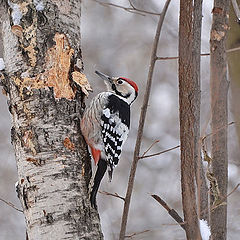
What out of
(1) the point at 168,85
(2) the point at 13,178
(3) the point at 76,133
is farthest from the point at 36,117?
(1) the point at 168,85

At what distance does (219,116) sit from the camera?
1.98 m

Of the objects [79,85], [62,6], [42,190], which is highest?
[62,6]

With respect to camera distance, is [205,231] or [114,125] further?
[114,125]

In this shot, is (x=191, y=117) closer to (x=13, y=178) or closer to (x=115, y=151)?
(x=115, y=151)

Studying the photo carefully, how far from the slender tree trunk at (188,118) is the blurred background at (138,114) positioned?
3014 mm

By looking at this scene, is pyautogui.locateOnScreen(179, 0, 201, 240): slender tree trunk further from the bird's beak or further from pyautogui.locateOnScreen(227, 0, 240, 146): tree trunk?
the bird's beak

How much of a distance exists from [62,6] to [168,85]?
3.76 meters

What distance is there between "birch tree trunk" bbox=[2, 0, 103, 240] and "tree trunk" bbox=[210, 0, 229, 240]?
50 cm

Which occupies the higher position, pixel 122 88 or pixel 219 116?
pixel 122 88

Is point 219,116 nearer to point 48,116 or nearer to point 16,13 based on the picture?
point 48,116

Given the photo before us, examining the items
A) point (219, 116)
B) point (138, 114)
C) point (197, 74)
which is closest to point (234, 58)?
point (219, 116)

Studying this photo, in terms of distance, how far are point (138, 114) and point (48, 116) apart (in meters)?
3.59

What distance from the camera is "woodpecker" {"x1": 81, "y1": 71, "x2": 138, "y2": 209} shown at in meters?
2.58

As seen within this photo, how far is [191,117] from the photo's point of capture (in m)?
1.48
